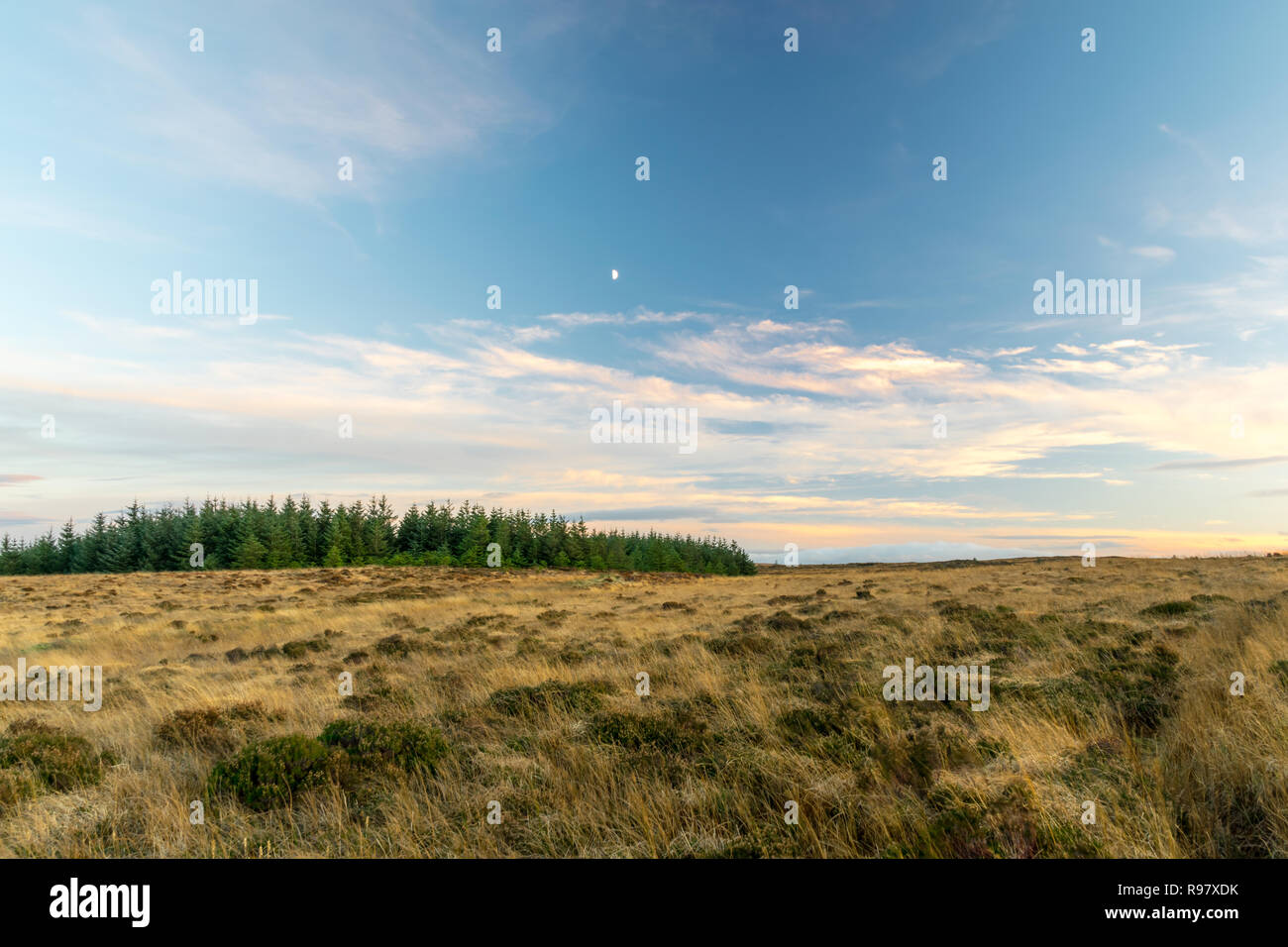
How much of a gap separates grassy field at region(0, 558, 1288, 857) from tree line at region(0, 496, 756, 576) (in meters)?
56.8

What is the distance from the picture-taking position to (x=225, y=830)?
5418 millimetres

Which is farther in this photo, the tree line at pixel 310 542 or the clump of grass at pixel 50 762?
the tree line at pixel 310 542

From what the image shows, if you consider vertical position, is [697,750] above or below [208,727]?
above

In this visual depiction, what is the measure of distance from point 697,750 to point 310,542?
85673mm

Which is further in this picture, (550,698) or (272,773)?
(550,698)

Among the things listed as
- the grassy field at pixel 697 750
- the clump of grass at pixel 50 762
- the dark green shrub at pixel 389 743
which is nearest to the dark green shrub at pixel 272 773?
the grassy field at pixel 697 750

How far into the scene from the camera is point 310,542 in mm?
78875

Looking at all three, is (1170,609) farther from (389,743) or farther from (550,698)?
(389,743)

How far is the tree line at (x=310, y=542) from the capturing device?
74.0 m

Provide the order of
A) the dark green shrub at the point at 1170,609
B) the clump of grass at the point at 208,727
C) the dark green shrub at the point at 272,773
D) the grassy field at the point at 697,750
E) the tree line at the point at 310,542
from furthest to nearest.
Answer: the tree line at the point at 310,542 < the dark green shrub at the point at 1170,609 < the clump of grass at the point at 208,727 < the dark green shrub at the point at 272,773 < the grassy field at the point at 697,750

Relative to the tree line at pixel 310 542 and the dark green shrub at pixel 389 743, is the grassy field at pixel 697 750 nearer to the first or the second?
the dark green shrub at pixel 389 743

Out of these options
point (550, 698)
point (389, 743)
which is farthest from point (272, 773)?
point (550, 698)

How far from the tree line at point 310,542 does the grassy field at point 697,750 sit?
186 ft
